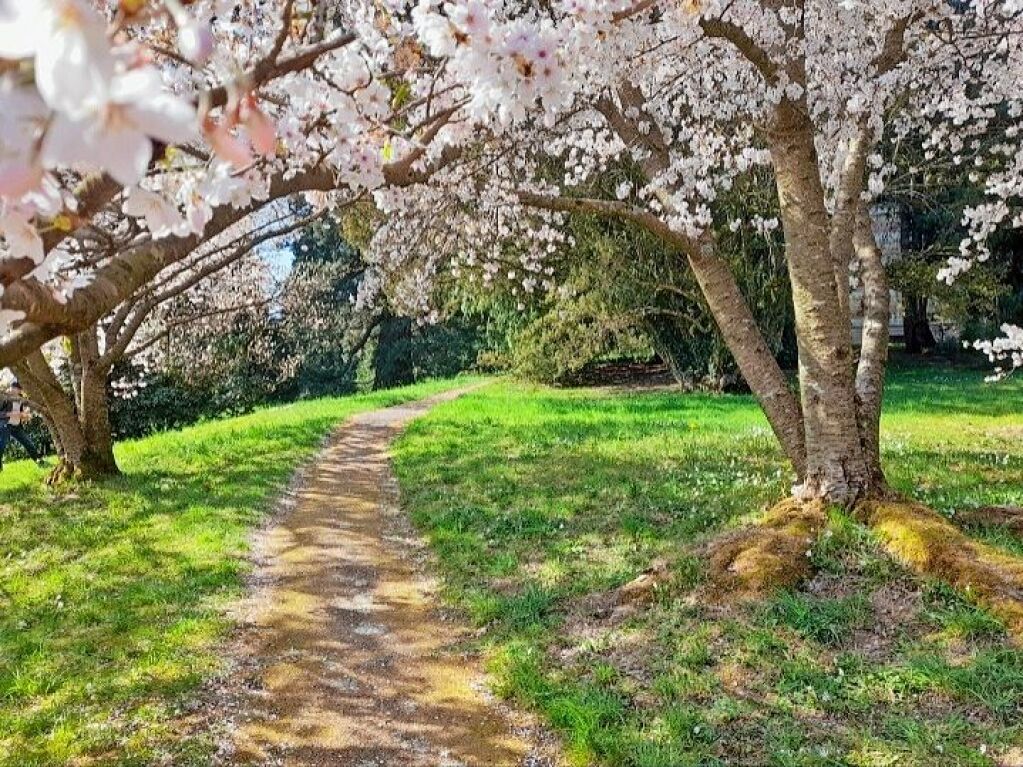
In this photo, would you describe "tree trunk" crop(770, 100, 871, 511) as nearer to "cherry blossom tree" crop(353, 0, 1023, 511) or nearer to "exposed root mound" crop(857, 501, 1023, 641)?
"cherry blossom tree" crop(353, 0, 1023, 511)

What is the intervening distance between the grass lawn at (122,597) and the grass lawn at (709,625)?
1.59m

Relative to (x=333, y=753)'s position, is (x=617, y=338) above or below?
above

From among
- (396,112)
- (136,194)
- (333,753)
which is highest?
(396,112)

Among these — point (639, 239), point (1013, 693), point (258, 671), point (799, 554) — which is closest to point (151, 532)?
point (258, 671)

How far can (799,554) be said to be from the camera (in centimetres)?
470

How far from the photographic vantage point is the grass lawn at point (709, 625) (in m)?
3.37

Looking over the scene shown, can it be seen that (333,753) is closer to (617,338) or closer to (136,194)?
(136,194)

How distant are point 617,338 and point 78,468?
960cm

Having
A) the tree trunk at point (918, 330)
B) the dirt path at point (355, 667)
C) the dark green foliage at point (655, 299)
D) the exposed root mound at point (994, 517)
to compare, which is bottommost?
the dirt path at point (355, 667)

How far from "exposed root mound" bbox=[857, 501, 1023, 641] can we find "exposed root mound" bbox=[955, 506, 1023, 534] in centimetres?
57

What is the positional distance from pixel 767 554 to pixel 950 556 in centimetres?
96

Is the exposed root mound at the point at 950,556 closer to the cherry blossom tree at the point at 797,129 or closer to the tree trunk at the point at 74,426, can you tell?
the cherry blossom tree at the point at 797,129

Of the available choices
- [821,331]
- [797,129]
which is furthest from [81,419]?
[797,129]

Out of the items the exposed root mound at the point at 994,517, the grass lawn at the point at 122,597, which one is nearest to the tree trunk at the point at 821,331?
the exposed root mound at the point at 994,517
